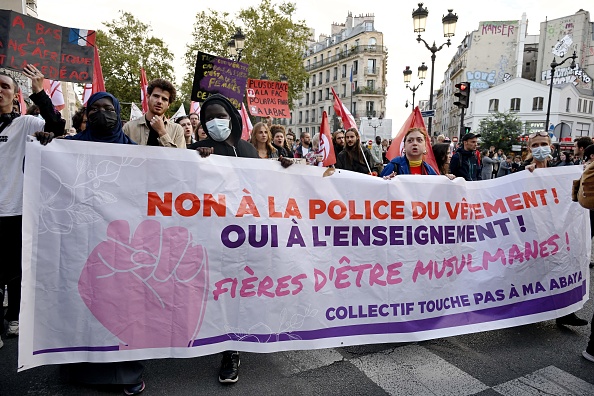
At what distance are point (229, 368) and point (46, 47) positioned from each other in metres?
3.45

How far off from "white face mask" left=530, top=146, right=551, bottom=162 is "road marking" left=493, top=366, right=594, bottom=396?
6.80 ft

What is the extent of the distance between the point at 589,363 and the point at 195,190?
3231 mm

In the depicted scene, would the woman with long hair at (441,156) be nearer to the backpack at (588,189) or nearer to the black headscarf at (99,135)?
the backpack at (588,189)

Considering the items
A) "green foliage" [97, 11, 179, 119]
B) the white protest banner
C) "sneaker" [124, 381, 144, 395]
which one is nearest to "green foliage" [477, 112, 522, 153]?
"green foliage" [97, 11, 179, 119]

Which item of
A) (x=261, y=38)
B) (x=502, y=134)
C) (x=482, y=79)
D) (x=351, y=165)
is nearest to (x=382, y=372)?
(x=351, y=165)

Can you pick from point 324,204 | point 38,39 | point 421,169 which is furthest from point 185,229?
point 38,39

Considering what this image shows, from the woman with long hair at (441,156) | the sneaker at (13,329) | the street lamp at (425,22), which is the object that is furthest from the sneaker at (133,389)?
the street lamp at (425,22)

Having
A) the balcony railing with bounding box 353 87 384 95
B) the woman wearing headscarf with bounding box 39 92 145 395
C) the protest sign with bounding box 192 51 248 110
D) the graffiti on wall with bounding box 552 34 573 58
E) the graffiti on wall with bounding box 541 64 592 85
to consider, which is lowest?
the woman wearing headscarf with bounding box 39 92 145 395

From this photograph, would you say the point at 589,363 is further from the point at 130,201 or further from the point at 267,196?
the point at 130,201

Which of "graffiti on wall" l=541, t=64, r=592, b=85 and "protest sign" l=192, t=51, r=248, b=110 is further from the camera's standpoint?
"graffiti on wall" l=541, t=64, r=592, b=85

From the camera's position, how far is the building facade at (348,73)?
207 ft

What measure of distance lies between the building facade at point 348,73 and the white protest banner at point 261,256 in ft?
182

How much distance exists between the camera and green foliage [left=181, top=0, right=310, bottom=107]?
27797mm

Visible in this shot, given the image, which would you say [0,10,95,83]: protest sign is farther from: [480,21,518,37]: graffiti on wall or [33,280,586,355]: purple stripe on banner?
[480,21,518,37]: graffiti on wall
